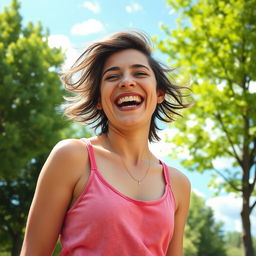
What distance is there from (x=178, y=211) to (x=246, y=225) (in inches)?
352

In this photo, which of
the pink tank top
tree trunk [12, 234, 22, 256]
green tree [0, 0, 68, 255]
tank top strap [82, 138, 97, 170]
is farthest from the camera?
tree trunk [12, 234, 22, 256]

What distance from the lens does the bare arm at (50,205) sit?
1569 mm

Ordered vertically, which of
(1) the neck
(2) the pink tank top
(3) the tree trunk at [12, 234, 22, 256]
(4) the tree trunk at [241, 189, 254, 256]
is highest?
(3) the tree trunk at [12, 234, 22, 256]

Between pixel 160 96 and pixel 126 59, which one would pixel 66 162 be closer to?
pixel 126 59

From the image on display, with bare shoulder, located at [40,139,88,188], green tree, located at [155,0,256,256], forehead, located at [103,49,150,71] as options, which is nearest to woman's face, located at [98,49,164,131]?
forehead, located at [103,49,150,71]

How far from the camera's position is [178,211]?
6.51ft

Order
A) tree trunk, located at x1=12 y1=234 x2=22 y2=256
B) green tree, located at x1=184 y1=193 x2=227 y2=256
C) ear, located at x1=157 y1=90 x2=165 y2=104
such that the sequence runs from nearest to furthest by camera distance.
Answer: ear, located at x1=157 y1=90 x2=165 y2=104 < tree trunk, located at x1=12 y1=234 x2=22 y2=256 < green tree, located at x1=184 y1=193 x2=227 y2=256

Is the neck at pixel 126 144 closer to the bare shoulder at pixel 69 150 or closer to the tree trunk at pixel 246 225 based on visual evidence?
the bare shoulder at pixel 69 150

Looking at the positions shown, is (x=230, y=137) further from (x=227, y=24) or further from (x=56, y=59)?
(x=56, y=59)

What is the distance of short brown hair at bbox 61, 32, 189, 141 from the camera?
2.07 metres

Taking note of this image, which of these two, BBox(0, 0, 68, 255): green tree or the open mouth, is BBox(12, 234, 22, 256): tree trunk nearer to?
BBox(0, 0, 68, 255): green tree

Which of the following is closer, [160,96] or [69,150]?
[69,150]

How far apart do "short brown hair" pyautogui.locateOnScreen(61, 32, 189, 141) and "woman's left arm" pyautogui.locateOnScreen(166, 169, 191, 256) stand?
0.44 m

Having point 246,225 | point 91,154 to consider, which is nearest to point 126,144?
point 91,154
